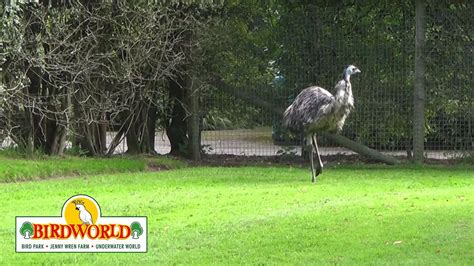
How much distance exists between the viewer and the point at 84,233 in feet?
25.2

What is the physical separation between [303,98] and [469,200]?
3.87 metres

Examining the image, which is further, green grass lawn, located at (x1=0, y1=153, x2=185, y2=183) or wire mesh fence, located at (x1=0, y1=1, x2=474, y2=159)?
wire mesh fence, located at (x1=0, y1=1, x2=474, y2=159)

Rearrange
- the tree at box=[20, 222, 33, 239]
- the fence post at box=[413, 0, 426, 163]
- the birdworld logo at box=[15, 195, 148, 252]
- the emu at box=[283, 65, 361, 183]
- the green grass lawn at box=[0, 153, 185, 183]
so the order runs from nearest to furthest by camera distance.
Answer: the birdworld logo at box=[15, 195, 148, 252] → the tree at box=[20, 222, 33, 239] → the emu at box=[283, 65, 361, 183] → the green grass lawn at box=[0, 153, 185, 183] → the fence post at box=[413, 0, 426, 163]

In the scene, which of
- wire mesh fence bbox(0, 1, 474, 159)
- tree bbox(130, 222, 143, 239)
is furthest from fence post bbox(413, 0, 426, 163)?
tree bbox(130, 222, 143, 239)

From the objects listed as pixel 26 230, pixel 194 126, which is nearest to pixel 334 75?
pixel 194 126

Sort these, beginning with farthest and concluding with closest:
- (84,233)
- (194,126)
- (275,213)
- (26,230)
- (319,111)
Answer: (194,126), (319,111), (275,213), (26,230), (84,233)

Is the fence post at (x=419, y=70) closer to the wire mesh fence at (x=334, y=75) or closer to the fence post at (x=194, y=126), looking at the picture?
the wire mesh fence at (x=334, y=75)

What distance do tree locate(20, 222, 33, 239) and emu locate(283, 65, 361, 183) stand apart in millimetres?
6236

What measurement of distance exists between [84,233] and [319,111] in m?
6.79

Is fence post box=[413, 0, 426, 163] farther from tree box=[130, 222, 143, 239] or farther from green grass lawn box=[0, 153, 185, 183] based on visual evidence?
tree box=[130, 222, 143, 239]

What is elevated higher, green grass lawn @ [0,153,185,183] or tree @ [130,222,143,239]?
green grass lawn @ [0,153,185,183]

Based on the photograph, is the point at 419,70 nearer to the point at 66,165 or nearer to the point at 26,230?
the point at 66,165

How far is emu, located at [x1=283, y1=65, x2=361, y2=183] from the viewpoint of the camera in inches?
540

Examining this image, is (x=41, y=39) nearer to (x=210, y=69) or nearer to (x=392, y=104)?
(x=210, y=69)
